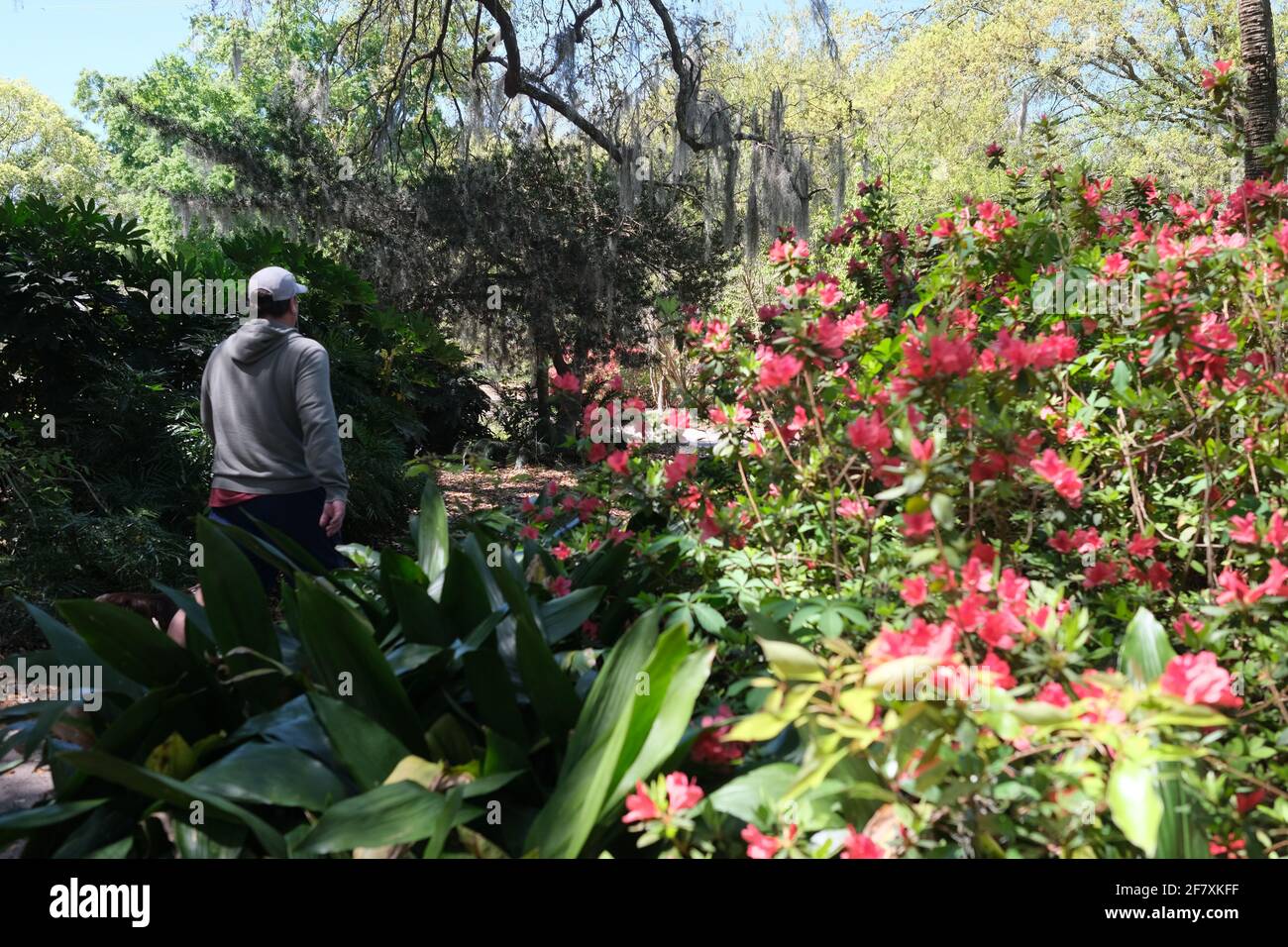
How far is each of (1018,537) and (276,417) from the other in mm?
2771

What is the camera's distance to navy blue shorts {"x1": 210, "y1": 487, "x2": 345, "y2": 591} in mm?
3762

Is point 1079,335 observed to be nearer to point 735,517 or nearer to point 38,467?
point 735,517

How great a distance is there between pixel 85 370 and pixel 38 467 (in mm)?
957

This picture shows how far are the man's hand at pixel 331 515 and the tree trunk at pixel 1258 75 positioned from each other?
4671 millimetres

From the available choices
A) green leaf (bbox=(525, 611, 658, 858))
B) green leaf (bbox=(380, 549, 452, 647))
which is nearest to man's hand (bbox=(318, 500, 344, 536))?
green leaf (bbox=(380, 549, 452, 647))

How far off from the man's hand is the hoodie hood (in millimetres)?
649

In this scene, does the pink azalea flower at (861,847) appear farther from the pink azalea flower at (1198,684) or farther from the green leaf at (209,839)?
the green leaf at (209,839)

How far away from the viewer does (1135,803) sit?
1.16m

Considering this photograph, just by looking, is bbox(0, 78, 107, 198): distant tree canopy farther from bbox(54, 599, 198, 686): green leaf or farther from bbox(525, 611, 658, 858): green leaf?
bbox(525, 611, 658, 858): green leaf

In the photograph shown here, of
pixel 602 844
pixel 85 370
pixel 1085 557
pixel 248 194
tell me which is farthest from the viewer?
pixel 248 194

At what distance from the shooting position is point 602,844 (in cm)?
169

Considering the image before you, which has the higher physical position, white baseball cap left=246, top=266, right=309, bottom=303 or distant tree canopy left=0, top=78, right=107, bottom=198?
distant tree canopy left=0, top=78, right=107, bottom=198

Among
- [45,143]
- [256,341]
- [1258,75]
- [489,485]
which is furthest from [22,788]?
[45,143]
